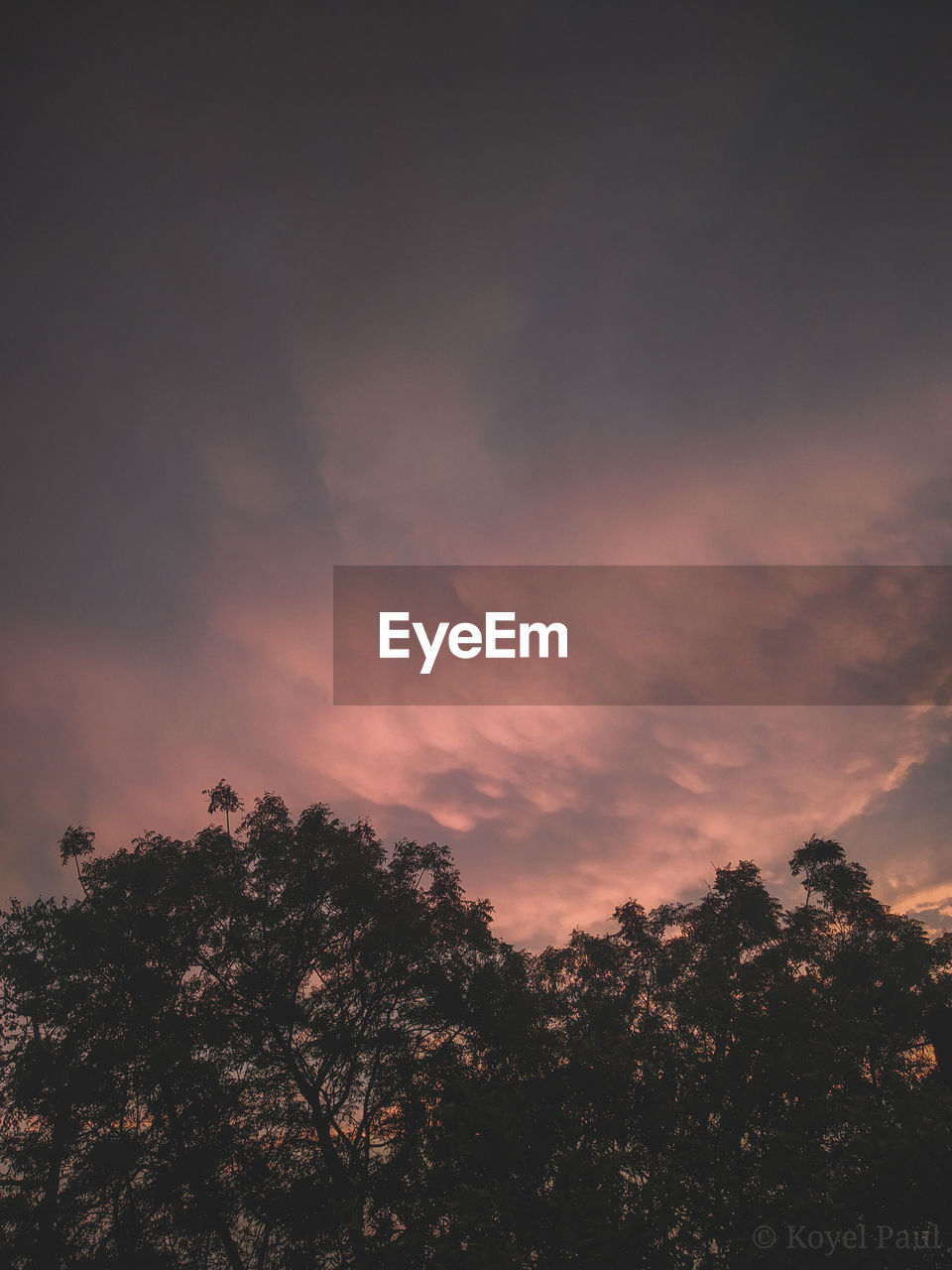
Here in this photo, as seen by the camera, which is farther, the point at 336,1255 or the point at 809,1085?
the point at 336,1255

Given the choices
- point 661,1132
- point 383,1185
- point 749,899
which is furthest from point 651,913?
point 383,1185

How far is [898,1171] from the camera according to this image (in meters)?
9.70

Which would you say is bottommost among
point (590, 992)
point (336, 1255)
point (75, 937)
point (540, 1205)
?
point (336, 1255)

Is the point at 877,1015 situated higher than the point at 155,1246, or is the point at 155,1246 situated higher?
the point at 877,1015

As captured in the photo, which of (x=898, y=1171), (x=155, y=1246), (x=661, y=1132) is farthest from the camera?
(x=155, y=1246)

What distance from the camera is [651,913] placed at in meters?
25.9

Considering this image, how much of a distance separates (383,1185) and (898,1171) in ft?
43.4

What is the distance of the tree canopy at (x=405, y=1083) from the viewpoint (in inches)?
425

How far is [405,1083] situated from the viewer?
59.5ft

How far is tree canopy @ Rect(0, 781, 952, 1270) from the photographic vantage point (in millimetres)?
10805

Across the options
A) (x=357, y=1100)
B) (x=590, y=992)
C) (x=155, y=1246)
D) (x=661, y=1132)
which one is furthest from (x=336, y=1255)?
(x=590, y=992)

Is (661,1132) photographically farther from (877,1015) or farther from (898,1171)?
(877,1015)

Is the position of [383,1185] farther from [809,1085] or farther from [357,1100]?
[809,1085]

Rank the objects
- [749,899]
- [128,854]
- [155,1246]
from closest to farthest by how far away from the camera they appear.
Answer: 1. [155,1246]
2. [128,854]
3. [749,899]
